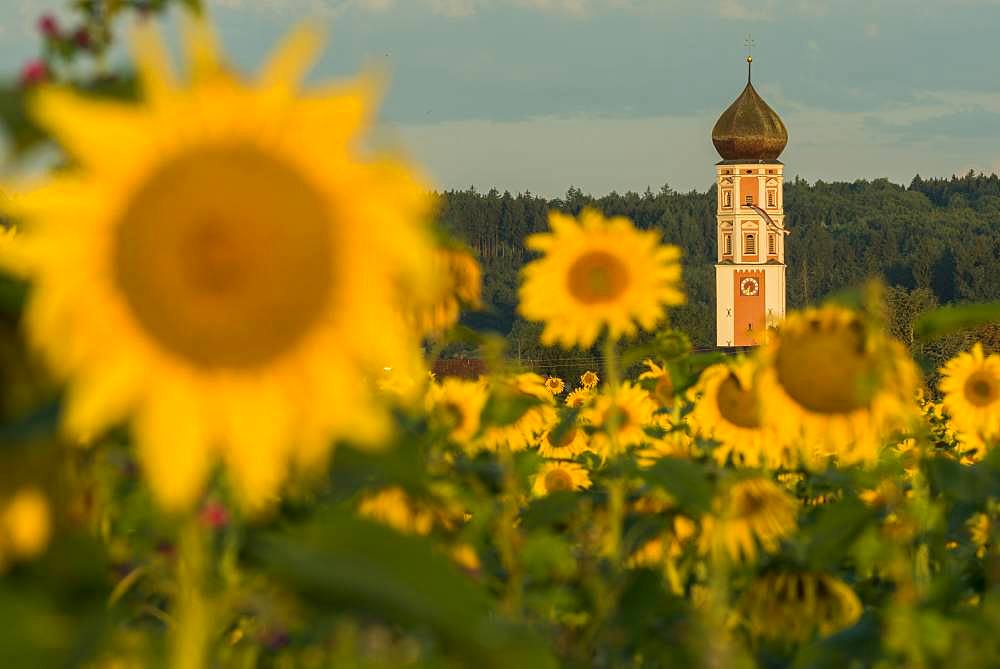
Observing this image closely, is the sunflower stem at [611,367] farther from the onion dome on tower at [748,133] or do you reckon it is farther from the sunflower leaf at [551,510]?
the onion dome on tower at [748,133]

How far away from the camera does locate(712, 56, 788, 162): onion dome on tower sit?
495 ft

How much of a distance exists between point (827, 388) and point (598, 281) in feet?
3.31

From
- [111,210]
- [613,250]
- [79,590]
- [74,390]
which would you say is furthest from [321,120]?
[613,250]

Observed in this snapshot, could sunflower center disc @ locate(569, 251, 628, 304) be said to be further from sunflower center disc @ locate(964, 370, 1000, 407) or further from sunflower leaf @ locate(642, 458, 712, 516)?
sunflower center disc @ locate(964, 370, 1000, 407)

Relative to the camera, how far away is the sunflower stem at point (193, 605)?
188cm

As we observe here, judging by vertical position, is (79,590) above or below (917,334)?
below

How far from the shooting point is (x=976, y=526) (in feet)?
21.6

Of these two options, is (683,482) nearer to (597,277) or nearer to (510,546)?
(510,546)

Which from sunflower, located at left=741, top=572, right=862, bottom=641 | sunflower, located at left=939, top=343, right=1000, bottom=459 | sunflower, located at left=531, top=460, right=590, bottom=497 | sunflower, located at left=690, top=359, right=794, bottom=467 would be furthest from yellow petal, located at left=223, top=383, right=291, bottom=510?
sunflower, located at left=939, top=343, right=1000, bottom=459

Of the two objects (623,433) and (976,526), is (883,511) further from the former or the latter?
(623,433)

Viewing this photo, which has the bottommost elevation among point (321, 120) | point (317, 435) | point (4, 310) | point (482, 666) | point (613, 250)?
point (482, 666)

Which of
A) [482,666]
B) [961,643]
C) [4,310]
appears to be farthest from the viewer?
[961,643]

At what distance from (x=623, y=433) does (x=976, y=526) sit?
205cm

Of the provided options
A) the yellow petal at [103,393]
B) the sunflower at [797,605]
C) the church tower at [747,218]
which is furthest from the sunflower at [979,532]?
the church tower at [747,218]
